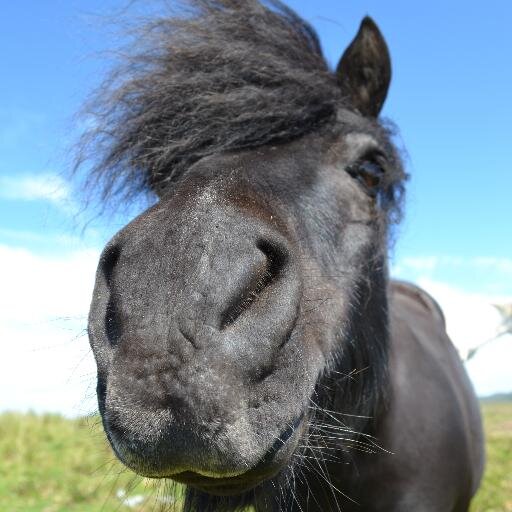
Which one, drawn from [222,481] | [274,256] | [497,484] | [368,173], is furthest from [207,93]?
[497,484]

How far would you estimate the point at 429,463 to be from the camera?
324 cm

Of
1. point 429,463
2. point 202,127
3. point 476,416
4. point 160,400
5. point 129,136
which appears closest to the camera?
point 160,400

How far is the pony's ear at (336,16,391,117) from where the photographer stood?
10.3ft

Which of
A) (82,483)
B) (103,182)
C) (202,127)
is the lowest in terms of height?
(82,483)

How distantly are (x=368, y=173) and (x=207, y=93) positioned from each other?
86 centimetres

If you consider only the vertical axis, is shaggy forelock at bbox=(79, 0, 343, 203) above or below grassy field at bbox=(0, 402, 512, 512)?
above

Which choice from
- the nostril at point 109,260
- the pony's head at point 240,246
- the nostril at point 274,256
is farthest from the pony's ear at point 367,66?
the nostril at point 109,260

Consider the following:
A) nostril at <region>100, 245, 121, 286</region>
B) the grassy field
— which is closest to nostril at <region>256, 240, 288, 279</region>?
nostril at <region>100, 245, 121, 286</region>

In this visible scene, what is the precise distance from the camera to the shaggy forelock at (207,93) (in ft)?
8.30

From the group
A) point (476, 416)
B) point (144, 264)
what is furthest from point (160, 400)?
point (476, 416)

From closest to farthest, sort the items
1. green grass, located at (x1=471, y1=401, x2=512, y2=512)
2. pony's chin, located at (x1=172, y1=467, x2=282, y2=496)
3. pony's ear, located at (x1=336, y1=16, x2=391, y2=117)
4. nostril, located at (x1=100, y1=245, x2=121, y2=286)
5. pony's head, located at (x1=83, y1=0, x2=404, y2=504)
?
1. pony's head, located at (x1=83, y1=0, x2=404, y2=504)
2. pony's chin, located at (x1=172, y1=467, x2=282, y2=496)
3. nostril, located at (x1=100, y1=245, x2=121, y2=286)
4. pony's ear, located at (x1=336, y1=16, x2=391, y2=117)
5. green grass, located at (x1=471, y1=401, x2=512, y2=512)

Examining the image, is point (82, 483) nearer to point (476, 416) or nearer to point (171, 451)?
point (476, 416)

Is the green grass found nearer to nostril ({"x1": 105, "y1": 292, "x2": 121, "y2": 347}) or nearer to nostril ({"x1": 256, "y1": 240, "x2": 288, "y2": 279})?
nostril ({"x1": 256, "y1": 240, "x2": 288, "y2": 279})

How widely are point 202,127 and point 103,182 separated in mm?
773
